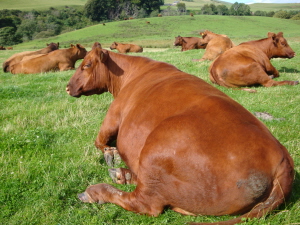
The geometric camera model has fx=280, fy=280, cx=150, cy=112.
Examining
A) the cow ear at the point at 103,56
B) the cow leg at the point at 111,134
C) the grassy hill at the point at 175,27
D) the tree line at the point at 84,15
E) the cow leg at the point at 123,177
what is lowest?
the cow leg at the point at 123,177

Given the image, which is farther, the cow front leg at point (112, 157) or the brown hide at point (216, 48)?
the brown hide at point (216, 48)

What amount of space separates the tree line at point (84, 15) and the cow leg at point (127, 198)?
94957 millimetres

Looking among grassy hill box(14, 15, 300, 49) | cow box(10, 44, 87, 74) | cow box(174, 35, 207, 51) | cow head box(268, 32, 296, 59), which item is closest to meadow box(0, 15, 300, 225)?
cow head box(268, 32, 296, 59)

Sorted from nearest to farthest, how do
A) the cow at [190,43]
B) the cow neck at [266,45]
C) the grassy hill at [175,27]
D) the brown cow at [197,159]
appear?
the brown cow at [197,159] → the cow neck at [266,45] → the cow at [190,43] → the grassy hill at [175,27]

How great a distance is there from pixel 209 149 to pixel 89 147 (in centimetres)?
271

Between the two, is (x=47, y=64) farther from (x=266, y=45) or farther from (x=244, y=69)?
(x=266, y=45)

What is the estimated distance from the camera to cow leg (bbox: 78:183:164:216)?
316 centimetres

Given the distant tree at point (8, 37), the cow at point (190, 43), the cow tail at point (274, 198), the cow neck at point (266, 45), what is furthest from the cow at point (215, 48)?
the distant tree at point (8, 37)

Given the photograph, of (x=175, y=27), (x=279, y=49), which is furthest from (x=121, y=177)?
(x=175, y=27)

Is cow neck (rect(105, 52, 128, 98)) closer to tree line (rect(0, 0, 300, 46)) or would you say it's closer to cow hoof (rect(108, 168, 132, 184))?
cow hoof (rect(108, 168, 132, 184))

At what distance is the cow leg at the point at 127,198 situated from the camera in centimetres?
316

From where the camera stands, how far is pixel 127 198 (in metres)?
3.35

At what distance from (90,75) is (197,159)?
349cm

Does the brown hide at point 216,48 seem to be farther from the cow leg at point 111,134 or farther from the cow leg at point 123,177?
the cow leg at point 123,177
